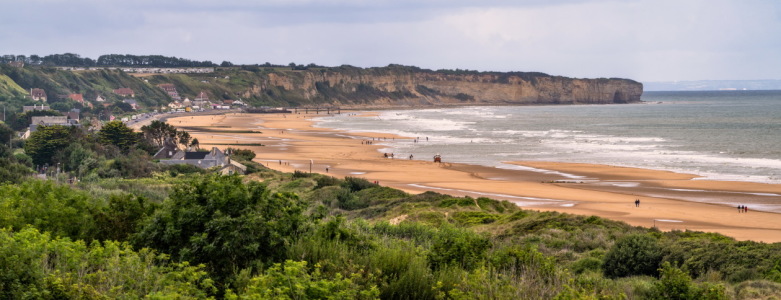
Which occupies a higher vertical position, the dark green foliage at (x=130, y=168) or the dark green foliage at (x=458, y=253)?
the dark green foliage at (x=458, y=253)

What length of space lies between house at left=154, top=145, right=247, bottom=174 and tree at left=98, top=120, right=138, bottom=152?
388 cm

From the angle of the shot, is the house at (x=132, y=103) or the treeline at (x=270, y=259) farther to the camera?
the house at (x=132, y=103)

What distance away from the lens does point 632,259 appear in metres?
14.1

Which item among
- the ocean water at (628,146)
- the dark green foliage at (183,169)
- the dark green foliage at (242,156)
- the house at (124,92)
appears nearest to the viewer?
the dark green foliage at (183,169)

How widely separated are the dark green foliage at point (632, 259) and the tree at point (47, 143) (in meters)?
37.0

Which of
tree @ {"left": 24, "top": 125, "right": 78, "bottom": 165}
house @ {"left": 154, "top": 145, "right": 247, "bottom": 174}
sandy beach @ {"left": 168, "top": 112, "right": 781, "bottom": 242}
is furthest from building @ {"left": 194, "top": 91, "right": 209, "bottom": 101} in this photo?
house @ {"left": 154, "top": 145, "right": 247, "bottom": 174}

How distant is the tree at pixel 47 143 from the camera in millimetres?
42975

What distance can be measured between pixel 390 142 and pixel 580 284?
60270 millimetres

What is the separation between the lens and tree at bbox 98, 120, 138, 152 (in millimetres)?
48906

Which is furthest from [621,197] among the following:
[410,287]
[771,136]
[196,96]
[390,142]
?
[196,96]

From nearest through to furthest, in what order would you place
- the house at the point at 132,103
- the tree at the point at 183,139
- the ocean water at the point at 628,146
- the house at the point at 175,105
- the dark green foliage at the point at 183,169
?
1. the dark green foliage at the point at 183,169
2. the ocean water at the point at 628,146
3. the tree at the point at 183,139
4. the house at the point at 132,103
5. the house at the point at 175,105

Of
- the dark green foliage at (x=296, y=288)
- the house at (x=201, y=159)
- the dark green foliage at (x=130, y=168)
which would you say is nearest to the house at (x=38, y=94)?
the house at (x=201, y=159)

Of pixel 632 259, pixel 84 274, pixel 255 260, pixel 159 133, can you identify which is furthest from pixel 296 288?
pixel 159 133

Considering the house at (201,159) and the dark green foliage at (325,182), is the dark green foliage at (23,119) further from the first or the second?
the dark green foliage at (325,182)
